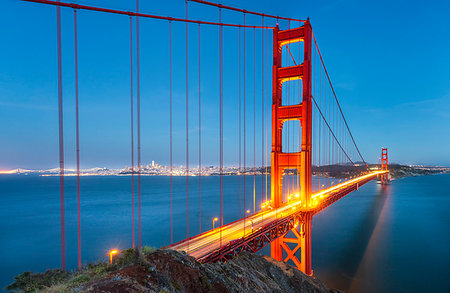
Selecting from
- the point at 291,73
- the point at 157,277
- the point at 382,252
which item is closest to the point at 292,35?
the point at 291,73

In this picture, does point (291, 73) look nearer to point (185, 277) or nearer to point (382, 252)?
point (185, 277)

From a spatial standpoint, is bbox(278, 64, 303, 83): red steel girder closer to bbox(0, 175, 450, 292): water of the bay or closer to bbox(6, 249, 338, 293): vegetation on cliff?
bbox(6, 249, 338, 293): vegetation on cliff

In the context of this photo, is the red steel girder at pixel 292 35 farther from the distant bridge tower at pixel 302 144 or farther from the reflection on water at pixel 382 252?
the reflection on water at pixel 382 252

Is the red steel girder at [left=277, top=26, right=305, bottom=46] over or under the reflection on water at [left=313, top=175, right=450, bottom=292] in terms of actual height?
over

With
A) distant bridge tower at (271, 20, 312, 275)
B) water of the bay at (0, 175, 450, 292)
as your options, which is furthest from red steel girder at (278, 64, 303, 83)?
water of the bay at (0, 175, 450, 292)

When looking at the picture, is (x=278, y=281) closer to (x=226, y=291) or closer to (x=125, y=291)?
(x=226, y=291)

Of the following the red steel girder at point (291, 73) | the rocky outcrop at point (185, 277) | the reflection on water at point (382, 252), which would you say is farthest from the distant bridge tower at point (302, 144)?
the rocky outcrop at point (185, 277)

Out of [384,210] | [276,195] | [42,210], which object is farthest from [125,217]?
[384,210]
